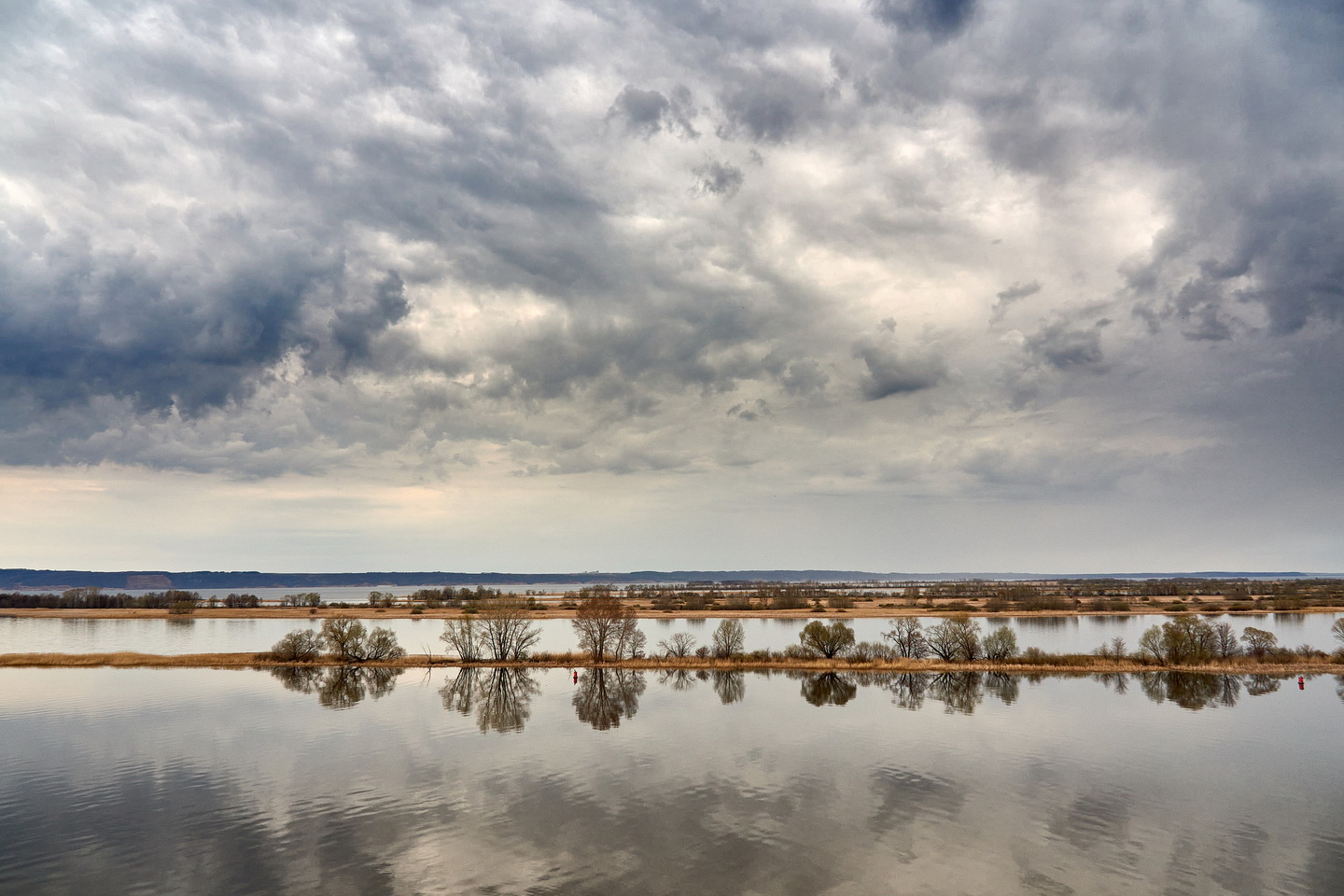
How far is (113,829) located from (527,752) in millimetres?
17730

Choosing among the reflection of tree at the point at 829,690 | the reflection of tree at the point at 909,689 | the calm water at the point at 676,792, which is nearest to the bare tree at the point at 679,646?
the reflection of tree at the point at 829,690

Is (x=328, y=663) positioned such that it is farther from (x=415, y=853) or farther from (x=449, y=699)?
(x=415, y=853)

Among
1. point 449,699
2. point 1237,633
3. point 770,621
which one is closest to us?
point 449,699

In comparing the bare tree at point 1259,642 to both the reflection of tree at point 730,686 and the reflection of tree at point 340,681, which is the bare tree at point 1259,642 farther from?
the reflection of tree at point 340,681

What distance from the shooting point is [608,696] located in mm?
55531

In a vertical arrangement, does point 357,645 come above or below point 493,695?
above

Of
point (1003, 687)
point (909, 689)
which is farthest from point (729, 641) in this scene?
point (1003, 687)

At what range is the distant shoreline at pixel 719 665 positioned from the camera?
64312mm

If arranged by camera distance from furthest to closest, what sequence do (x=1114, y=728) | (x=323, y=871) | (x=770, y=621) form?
(x=770, y=621), (x=1114, y=728), (x=323, y=871)

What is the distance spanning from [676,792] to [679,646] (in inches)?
1986

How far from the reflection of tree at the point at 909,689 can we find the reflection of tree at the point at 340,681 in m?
39.8

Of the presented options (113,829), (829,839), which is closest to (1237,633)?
(829,839)

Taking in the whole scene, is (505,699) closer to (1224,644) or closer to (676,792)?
(676,792)

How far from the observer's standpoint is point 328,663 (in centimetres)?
7338
